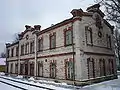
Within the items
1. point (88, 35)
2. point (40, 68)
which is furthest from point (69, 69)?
point (40, 68)

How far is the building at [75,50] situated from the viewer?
16.9 m

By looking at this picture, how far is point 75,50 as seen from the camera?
1683cm

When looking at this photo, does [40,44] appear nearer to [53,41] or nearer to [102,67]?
[53,41]

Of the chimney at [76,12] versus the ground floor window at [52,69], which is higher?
the chimney at [76,12]

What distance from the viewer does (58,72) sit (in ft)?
63.6

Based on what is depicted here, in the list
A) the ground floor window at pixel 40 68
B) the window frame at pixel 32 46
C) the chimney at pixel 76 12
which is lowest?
the ground floor window at pixel 40 68

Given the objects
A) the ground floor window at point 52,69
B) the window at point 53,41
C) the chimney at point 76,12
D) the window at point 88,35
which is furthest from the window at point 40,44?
the chimney at point 76,12

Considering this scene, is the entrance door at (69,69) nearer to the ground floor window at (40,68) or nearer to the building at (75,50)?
the building at (75,50)

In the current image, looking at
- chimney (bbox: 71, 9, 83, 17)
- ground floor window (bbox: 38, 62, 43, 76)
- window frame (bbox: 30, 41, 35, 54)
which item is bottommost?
ground floor window (bbox: 38, 62, 43, 76)

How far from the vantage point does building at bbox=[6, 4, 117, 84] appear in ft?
55.4

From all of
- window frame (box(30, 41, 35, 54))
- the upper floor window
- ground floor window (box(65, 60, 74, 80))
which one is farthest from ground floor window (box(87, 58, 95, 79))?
window frame (box(30, 41, 35, 54))

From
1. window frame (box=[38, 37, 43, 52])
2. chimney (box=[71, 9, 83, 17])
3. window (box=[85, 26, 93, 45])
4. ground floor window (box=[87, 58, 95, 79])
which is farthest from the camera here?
window frame (box=[38, 37, 43, 52])

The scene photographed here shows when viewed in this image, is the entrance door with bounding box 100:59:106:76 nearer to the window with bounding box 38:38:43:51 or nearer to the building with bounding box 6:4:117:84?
the building with bounding box 6:4:117:84

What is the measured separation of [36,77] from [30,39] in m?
6.90
